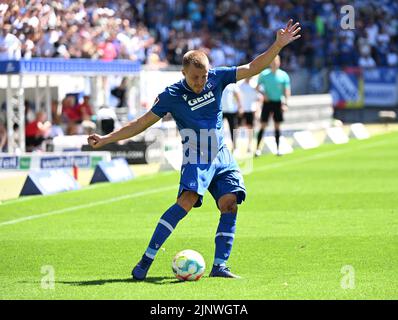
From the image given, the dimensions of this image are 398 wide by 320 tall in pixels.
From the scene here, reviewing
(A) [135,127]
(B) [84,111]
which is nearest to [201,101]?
(A) [135,127]

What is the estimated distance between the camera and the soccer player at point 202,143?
9.70 m

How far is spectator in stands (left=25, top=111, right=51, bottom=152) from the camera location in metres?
24.7

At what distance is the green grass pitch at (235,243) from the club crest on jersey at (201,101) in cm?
159

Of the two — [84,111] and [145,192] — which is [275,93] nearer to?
[84,111]

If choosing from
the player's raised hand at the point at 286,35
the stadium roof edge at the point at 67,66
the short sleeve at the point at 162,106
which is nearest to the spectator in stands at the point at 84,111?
the stadium roof edge at the point at 67,66

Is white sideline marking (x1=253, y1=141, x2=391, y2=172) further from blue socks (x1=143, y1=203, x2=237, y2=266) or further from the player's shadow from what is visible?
the player's shadow

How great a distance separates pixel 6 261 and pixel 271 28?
34.5 metres

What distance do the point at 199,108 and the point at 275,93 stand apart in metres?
16.0

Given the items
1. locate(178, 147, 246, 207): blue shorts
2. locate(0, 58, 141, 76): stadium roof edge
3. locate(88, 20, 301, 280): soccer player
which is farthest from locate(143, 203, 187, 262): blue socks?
locate(0, 58, 141, 76): stadium roof edge

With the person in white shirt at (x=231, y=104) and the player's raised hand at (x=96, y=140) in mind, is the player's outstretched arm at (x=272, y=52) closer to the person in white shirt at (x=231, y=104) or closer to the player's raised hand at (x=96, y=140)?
the player's raised hand at (x=96, y=140)

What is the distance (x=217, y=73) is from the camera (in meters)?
9.90

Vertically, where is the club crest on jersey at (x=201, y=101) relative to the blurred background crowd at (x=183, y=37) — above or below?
below

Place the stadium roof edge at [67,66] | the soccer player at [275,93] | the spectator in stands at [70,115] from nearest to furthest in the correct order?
the stadium roof edge at [67,66] → the soccer player at [275,93] → the spectator in stands at [70,115]

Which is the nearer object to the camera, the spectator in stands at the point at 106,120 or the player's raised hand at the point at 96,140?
the player's raised hand at the point at 96,140
